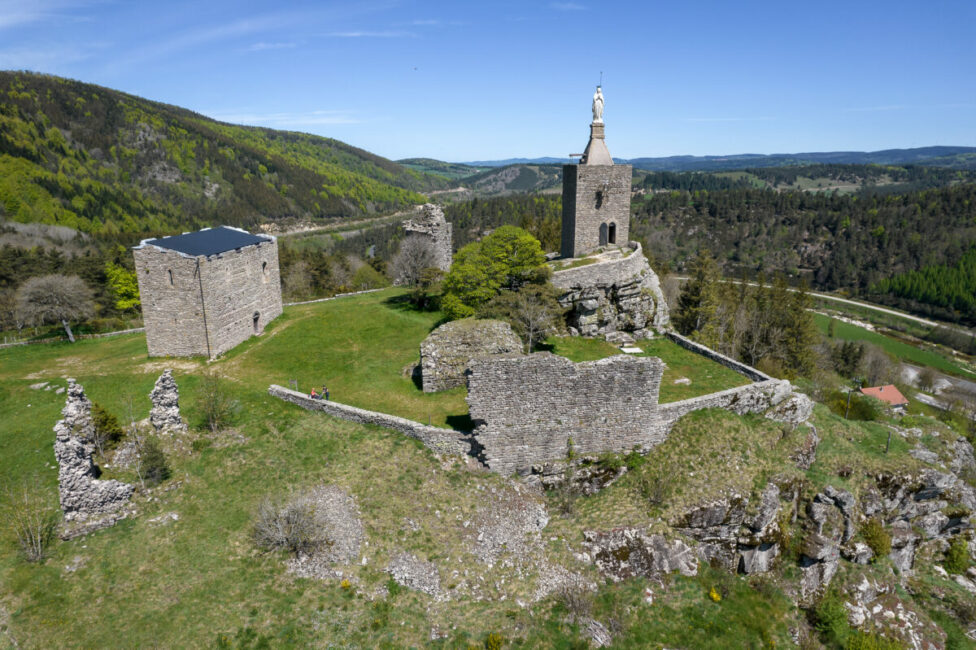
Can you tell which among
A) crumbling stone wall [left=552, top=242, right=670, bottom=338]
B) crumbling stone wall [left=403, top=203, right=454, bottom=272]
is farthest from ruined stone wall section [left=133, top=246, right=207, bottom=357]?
crumbling stone wall [left=403, top=203, right=454, bottom=272]

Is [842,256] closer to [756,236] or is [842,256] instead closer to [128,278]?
[756,236]

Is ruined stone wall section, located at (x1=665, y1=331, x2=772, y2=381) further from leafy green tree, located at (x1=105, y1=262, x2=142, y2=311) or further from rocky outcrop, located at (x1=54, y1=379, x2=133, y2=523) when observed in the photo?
leafy green tree, located at (x1=105, y1=262, x2=142, y2=311)

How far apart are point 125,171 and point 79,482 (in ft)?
501

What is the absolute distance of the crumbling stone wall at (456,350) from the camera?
2420 cm

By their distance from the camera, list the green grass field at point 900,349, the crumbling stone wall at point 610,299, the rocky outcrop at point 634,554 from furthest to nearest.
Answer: the green grass field at point 900,349
the crumbling stone wall at point 610,299
the rocky outcrop at point 634,554

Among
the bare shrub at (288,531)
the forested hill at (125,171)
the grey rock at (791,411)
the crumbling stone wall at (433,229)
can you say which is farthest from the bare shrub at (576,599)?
the forested hill at (125,171)

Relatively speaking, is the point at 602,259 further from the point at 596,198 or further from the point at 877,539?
the point at 877,539

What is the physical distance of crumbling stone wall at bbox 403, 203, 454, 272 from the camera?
4588cm

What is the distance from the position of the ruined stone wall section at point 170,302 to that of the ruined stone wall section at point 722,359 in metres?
27.9

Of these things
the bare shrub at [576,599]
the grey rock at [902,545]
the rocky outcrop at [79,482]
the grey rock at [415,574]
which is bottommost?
the grey rock at [902,545]

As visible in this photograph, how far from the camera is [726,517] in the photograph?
18422 millimetres

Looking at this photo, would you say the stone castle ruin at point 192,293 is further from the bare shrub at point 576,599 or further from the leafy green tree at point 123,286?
the leafy green tree at point 123,286

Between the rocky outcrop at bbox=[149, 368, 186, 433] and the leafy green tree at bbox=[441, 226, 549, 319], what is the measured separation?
15.3m

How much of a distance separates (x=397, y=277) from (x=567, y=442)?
37.8 m
